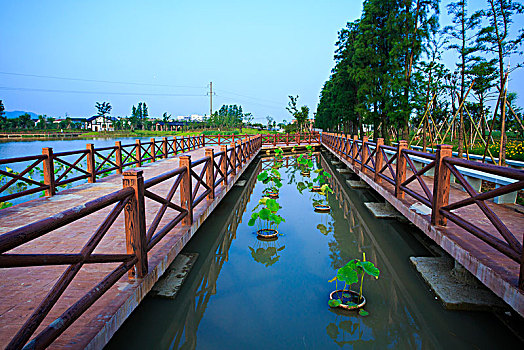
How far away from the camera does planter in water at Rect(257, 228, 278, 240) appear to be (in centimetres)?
549

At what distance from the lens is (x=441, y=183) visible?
3762 mm

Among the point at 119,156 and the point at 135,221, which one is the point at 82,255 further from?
the point at 119,156

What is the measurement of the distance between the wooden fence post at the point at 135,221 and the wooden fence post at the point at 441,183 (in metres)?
3.09

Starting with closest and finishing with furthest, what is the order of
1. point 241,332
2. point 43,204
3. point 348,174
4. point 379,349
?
1. point 379,349
2. point 241,332
3. point 43,204
4. point 348,174

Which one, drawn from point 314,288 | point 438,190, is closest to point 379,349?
point 314,288

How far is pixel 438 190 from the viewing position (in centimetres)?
378

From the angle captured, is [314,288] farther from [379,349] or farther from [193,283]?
[193,283]

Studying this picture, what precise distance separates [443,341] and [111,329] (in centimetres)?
261

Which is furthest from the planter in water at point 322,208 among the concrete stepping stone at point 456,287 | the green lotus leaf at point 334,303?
the green lotus leaf at point 334,303

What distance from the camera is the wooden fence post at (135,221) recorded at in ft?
8.84

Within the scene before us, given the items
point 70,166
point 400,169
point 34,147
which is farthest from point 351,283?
point 34,147

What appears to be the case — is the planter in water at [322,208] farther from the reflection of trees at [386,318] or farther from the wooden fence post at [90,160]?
the wooden fence post at [90,160]

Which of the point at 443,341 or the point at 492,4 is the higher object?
the point at 492,4

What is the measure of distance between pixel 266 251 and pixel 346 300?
1706 millimetres
